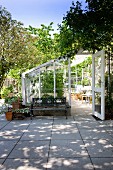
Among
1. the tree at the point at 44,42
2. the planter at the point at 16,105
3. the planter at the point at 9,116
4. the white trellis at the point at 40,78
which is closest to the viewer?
the planter at the point at 9,116

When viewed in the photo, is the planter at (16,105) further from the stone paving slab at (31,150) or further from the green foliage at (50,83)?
the stone paving slab at (31,150)

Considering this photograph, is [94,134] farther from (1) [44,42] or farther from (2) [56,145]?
(1) [44,42]

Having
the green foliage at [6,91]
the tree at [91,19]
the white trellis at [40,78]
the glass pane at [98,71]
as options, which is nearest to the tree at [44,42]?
the green foliage at [6,91]

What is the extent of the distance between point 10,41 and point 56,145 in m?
8.34

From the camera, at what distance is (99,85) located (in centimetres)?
786

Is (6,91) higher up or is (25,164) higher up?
(6,91)

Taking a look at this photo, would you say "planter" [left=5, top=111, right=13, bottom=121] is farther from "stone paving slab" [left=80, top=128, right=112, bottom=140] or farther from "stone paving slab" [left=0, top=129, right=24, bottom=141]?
"stone paving slab" [left=80, top=128, right=112, bottom=140]

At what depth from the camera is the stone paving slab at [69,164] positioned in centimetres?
355

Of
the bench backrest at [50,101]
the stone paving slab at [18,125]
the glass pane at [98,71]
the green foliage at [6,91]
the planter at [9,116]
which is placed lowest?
the stone paving slab at [18,125]

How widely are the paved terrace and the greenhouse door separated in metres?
0.64

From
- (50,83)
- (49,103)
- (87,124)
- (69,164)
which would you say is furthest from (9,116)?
(69,164)

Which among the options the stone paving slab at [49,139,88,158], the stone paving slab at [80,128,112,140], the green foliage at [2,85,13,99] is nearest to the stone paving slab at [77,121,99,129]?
the stone paving slab at [80,128,112,140]

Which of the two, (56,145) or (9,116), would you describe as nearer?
(56,145)

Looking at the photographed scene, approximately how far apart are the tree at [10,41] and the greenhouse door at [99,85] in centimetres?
512
